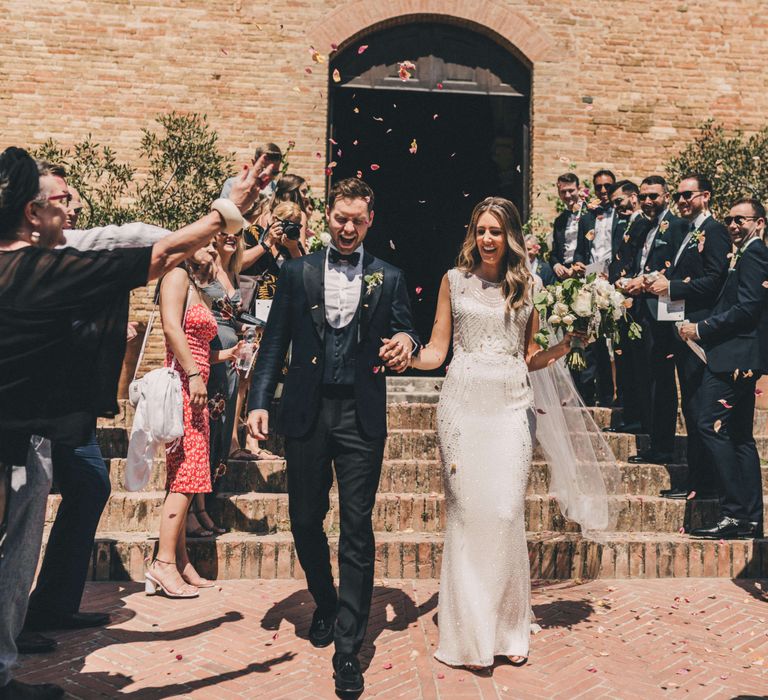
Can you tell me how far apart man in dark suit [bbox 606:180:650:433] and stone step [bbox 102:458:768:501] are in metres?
0.95

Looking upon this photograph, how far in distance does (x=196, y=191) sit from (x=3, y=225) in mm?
7488

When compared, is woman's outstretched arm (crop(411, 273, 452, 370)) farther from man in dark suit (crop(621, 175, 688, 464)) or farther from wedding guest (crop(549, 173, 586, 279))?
wedding guest (crop(549, 173, 586, 279))

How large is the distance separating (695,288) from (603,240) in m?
2.46

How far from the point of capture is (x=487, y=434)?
171 inches

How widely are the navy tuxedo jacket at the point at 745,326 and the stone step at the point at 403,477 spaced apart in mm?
1200

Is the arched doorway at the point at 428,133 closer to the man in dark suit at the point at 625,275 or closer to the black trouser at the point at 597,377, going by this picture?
the man in dark suit at the point at 625,275

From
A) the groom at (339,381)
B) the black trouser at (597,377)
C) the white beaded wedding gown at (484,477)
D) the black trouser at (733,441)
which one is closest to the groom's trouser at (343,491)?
the groom at (339,381)

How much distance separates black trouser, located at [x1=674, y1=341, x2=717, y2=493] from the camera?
246 inches

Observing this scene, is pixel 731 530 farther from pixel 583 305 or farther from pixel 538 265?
pixel 538 265

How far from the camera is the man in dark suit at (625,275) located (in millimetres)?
7656

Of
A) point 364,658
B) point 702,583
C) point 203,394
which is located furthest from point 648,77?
point 364,658

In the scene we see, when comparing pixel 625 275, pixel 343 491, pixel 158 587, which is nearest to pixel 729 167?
pixel 625 275

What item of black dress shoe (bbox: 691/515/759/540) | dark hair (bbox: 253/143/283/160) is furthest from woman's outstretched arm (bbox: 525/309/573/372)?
black dress shoe (bbox: 691/515/759/540)

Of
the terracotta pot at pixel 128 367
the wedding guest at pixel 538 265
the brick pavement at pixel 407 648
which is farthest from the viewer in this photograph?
the terracotta pot at pixel 128 367
